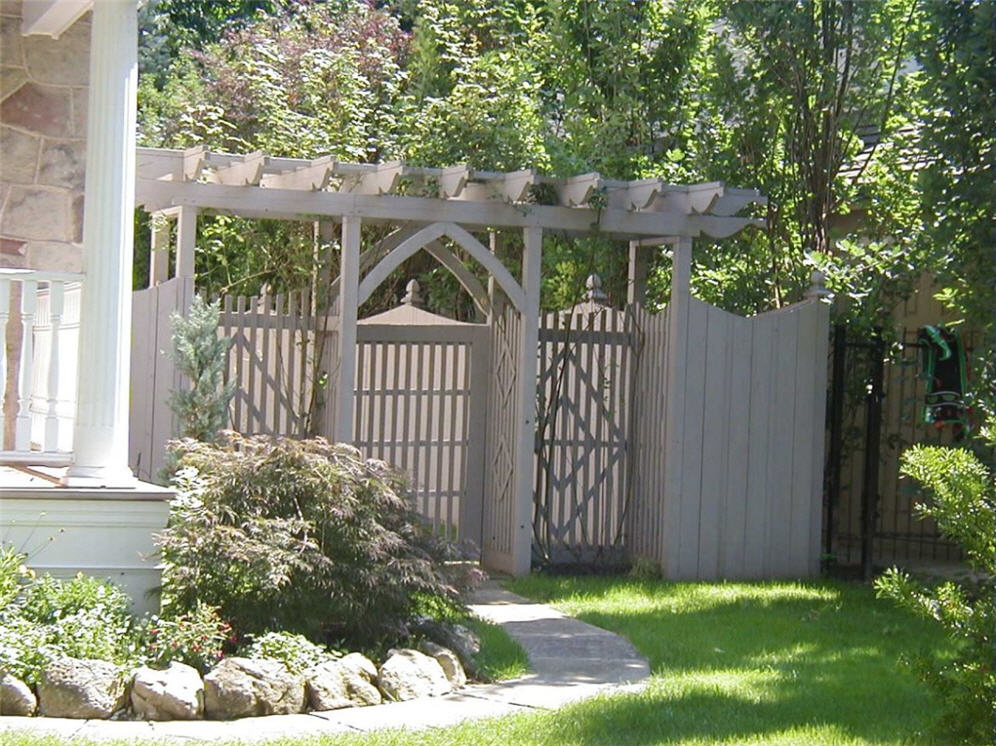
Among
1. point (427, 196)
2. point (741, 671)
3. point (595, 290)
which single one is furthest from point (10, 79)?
point (741, 671)

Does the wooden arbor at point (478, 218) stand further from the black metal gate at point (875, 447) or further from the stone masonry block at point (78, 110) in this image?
the black metal gate at point (875, 447)

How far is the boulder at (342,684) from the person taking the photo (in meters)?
6.67

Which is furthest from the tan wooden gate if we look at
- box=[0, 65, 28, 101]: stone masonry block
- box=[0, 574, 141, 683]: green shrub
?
box=[0, 574, 141, 683]: green shrub

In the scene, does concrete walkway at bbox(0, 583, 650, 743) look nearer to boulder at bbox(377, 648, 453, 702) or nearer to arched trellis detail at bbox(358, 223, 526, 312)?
boulder at bbox(377, 648, 453, 702)

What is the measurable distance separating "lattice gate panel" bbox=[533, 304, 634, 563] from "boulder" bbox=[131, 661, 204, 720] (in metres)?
5.26

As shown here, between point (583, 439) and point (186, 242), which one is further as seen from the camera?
point (583, 439)

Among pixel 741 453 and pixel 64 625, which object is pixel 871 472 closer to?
pixel 741 453

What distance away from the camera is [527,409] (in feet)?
36.0

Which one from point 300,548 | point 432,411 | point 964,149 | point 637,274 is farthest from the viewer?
point 637,274

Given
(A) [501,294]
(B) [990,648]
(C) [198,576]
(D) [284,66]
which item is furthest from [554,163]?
(B) [990,648]

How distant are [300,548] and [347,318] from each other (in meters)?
3.40

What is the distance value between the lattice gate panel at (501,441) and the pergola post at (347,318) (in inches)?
56.1

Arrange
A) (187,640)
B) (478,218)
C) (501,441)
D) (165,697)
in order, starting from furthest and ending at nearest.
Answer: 1. (501,441)
2. (478,218)
3. (187,640)
4. (165,697)

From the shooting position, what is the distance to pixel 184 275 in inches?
390
